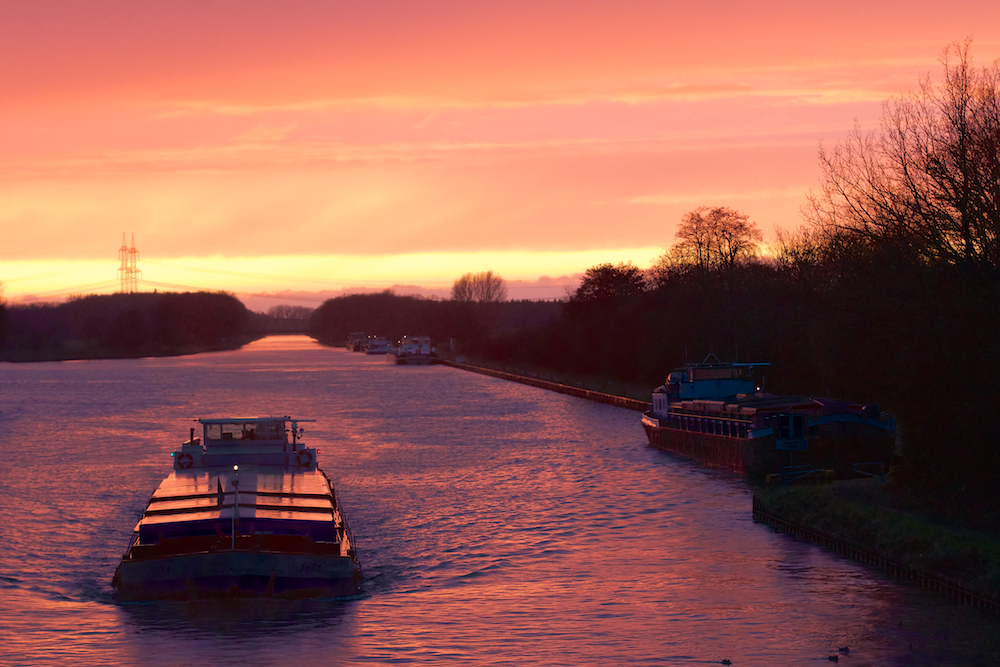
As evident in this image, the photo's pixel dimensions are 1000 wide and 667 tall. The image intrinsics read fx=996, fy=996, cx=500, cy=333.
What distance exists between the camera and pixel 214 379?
134875mm

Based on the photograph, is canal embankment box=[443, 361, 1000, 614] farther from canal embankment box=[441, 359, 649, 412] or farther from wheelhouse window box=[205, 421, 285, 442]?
canal embankment box=[441, 359, 649, 412]

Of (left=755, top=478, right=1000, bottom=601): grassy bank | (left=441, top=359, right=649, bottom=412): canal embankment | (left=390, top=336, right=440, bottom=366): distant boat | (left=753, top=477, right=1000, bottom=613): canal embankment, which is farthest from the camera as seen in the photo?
(left=390, top=336, right=440, bottom=366): distant boat

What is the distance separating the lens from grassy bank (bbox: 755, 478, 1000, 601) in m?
22.2

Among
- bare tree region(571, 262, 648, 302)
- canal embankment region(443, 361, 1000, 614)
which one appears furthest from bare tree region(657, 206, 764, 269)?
canal embankment region(443, 361, 1000, 614)

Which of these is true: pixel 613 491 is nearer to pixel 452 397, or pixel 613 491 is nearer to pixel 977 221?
pixel 977 221

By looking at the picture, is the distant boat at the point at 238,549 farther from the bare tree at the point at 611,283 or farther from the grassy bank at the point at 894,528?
the bare tree at the point at 611,283

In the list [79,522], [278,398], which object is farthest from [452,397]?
[79,522]

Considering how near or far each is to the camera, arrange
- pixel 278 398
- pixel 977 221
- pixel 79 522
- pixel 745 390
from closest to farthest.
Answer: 1. pixel 977 221
2. pixel 79 522
3. pixel 745 390
4. pixel 278 398

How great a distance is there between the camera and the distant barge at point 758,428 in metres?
39.1

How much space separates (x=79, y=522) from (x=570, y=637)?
21769 mm

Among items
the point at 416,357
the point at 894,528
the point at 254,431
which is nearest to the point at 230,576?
the point at 254,431

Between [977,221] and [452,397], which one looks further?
[452,397]

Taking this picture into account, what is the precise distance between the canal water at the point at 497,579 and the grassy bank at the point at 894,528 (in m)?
0.76

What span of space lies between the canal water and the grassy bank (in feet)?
2.50
